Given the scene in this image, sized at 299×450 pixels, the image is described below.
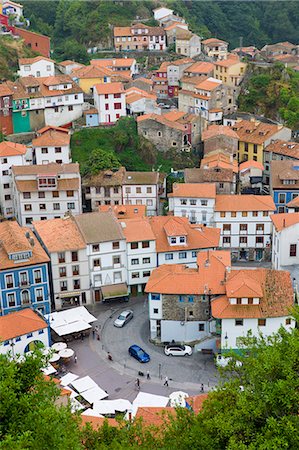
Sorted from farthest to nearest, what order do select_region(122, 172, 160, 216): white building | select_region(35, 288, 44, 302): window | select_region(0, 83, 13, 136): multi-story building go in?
1. select_region(0, 83, 13, 136): multi-story building
2. select_region(122, 172, 160, 216): white building
3. select_region(35, 288, 44, 302): window

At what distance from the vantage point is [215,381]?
40844 mm

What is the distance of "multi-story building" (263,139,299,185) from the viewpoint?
67.4 meters

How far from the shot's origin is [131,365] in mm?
43062

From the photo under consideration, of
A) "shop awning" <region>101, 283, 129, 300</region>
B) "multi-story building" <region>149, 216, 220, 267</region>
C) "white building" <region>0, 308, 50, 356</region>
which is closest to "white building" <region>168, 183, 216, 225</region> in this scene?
"multi-story building" <region>149, 216, 220, 267</region>

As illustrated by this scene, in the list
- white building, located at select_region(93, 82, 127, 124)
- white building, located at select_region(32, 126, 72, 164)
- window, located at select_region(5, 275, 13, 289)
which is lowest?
window, located at select_region(5, 275, 13, 289)

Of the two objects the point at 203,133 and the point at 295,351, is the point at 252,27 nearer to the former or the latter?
the point at 203,133

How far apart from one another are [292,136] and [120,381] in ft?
144

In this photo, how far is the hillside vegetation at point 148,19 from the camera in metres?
105

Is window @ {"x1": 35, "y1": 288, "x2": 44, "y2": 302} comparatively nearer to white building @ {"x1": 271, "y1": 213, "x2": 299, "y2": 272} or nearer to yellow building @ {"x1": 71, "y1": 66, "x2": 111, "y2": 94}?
white building @ {"x1": 271, "y1": 213, "x2": 299, "y2": 272}

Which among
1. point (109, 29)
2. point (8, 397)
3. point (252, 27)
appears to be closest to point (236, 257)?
point (8, 397)

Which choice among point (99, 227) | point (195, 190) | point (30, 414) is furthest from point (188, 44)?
point (30, 414)

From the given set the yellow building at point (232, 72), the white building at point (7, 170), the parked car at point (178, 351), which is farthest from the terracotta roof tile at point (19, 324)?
the yellow building at point (232, 72)

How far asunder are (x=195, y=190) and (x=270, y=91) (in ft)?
94.5

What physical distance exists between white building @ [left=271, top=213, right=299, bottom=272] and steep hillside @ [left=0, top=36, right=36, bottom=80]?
43323mm
